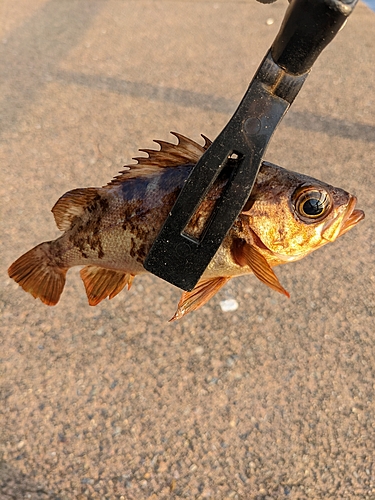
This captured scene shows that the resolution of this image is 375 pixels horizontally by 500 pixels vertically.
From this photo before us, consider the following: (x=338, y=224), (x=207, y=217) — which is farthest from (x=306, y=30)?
(x=338, y=224)

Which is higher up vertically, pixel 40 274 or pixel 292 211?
pixel 292 211

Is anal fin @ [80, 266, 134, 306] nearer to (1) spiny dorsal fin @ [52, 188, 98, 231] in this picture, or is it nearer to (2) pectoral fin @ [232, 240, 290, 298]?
(1) spiny dorsal fin @ [52, 188, 98, 231]

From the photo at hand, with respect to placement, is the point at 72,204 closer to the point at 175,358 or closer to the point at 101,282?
the point at 101,282

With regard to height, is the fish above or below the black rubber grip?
below

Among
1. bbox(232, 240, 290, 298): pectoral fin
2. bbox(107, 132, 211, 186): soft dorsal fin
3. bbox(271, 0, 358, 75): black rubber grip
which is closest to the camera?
bbox(271, 0, 358, 75): black rubber grip

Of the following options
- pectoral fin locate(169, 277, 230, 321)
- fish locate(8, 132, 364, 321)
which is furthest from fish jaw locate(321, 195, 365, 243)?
pectoral fin locate(169, 277, 230, 321)

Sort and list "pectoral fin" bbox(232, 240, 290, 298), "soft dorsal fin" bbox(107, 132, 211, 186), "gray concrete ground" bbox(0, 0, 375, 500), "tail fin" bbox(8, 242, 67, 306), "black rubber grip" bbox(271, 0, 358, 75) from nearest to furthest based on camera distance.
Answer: "black rubber grip" bbox(271, 0, 358, 75)
"pectoral fin" bbox(232, 240, 290, 298)
"soft dorsal fin" bbox(107, 132, 211, 186)
"tail fin" bbox(8, 242, 67, 306)
"gray concrete ground" bbox(0, 0, 375, 500)

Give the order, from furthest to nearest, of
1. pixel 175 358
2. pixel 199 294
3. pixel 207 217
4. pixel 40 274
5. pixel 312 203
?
pixel 175 358 < pixel 40 274 < pixel 199 294 < pixel 312 203 < pixel 207 217
